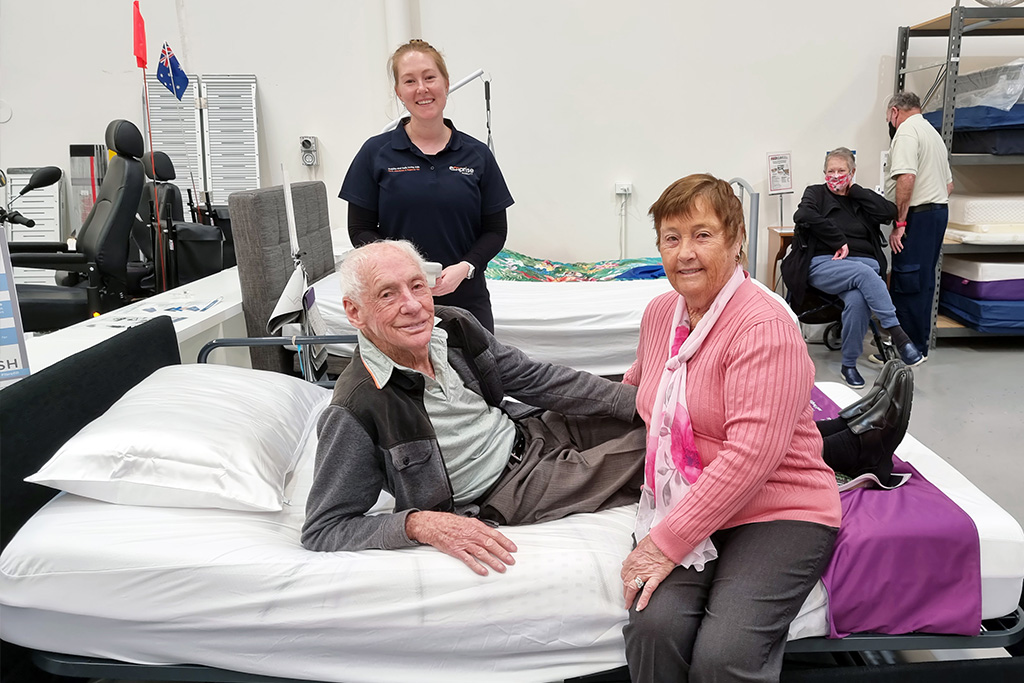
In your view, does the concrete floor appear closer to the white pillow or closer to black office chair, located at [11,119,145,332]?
the white pillow

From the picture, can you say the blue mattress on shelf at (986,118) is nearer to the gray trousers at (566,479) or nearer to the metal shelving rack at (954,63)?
the metal shelving rack at (954,63)

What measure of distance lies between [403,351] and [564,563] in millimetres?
553

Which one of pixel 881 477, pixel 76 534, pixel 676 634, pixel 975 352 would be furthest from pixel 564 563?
pixel 975 352

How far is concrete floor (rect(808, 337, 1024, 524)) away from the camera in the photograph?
281 cm

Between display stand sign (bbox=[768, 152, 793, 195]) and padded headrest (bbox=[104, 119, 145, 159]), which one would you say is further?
display stand sign (bbox=[768, 152, 793, 195])

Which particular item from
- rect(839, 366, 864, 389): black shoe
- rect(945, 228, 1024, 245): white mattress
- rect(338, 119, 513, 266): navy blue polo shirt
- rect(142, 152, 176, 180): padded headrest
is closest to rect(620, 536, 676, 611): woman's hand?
rect(338, 119, 513, 266): navy blue polo shirt

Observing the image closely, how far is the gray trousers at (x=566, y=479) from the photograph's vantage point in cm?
165

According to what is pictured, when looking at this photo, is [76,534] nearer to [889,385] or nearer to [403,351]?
[403,351]

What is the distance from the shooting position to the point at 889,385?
5.40ft

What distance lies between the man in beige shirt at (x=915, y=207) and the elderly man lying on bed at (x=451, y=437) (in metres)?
2.93

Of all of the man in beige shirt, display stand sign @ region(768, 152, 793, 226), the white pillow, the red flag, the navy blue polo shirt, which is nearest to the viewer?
the white pillow

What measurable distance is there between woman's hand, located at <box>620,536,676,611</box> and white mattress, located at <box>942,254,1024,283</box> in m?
3.87

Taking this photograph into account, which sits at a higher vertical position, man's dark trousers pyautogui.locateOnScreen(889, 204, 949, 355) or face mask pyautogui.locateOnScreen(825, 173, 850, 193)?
face mask pyautogui.locateOnScreen(825, 173, 850, 193)

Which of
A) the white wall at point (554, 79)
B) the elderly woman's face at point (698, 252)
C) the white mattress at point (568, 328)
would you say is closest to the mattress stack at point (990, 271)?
the white wall at point (554, 79)
